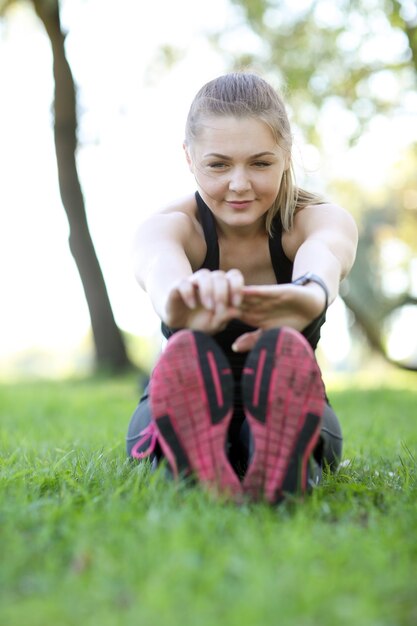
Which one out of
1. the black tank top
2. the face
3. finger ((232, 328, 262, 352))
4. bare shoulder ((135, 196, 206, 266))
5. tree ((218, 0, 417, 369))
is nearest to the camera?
finger ((232, 328, 262, 352))

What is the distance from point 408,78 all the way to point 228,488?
860 cm

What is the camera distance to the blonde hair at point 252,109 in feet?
7.40

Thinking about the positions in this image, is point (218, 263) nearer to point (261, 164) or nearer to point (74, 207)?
point (261, 164)

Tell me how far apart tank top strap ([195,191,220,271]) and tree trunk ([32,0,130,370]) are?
24.9 ft

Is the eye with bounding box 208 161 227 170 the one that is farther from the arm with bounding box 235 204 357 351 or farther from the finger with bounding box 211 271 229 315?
the finger with bounding box 211 271 229 315

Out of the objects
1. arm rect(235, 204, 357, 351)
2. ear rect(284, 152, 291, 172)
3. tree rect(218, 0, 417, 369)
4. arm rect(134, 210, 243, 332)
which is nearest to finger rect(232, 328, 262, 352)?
arm rect(235, 204, 357, 351)

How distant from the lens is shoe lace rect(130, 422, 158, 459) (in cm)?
211

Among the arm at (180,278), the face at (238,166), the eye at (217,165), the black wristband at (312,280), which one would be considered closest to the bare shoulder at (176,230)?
the arm at (180,278)

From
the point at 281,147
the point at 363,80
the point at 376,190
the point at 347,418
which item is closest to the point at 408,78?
the point at 363,80

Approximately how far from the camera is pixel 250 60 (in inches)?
384

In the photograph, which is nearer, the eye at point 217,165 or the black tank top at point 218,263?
the eye at point 217,165

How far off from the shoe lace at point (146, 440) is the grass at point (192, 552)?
0.05m

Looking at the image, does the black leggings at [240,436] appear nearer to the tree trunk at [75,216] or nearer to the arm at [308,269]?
the arm at [308,269]

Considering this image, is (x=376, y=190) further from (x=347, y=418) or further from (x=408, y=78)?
(x=347, y=418)
